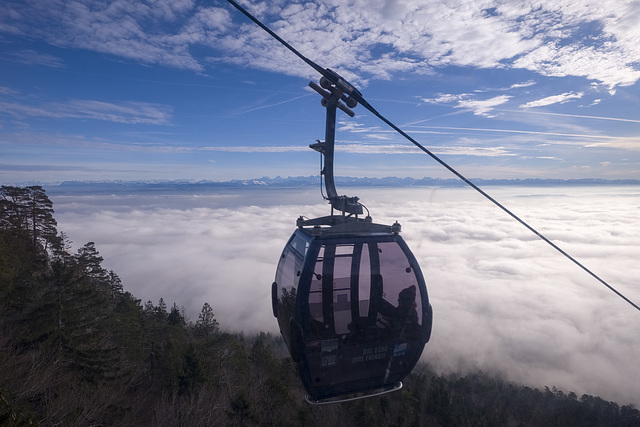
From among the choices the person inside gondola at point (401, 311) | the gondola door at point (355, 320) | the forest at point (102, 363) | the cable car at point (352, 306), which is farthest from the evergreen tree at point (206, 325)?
the person inside gondola at point (401, 311)

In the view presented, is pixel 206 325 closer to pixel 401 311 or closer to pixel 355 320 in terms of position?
pixel 355 320

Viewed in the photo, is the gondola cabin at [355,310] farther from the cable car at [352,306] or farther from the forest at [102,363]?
the forest at [102,363]

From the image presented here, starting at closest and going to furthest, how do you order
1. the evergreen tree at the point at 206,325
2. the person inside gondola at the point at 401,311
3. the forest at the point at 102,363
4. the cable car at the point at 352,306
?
the cable car at the point at 352,306
the person inside gondola at the point at 401,311
the forest at the point at 102,363
the evergreen tree at the point at 206,325

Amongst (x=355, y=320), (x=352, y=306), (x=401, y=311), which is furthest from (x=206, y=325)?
(x=401, y=311)

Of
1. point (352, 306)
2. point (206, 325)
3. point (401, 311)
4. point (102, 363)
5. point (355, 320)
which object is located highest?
point (352, 306)

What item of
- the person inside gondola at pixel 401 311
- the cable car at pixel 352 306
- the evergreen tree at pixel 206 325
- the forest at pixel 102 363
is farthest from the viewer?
the evergreen tree at pixel 206 325

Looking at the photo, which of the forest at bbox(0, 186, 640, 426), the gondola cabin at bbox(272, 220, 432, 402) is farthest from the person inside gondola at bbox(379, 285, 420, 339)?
the forest at bbox(0, 186, 640, 426)
